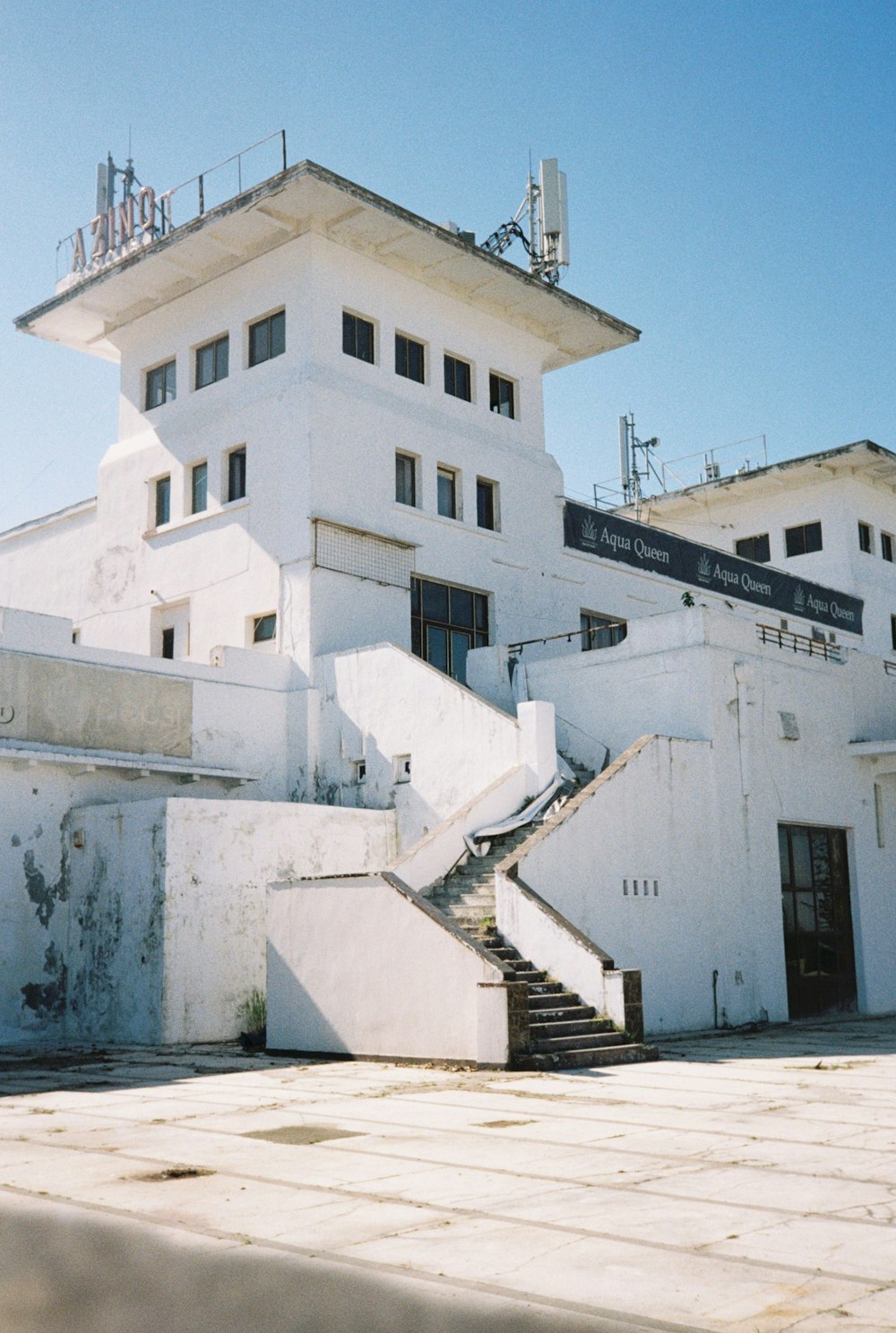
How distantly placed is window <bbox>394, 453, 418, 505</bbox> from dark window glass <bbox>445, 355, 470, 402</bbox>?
2348 millimetres

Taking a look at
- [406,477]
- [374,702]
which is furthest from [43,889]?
[406,477]

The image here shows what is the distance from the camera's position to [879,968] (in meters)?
23.8

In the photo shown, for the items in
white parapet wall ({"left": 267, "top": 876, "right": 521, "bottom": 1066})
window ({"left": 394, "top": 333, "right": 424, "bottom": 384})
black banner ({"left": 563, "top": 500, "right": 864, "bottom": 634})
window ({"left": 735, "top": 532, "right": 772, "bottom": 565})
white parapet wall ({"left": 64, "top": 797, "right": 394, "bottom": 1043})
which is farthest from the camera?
window ({"left": 735, "top": 532, "right": 772, "bottom": 565})

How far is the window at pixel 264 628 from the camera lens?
24969 millimetres

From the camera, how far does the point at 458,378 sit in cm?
2884

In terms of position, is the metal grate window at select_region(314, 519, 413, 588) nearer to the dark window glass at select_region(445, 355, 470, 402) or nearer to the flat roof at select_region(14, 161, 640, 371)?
the dark window glass at select_region(445, 355, 470, 402)

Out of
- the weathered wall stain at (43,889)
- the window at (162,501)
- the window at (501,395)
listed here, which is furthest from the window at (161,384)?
the weathered wall stain at (43,889)

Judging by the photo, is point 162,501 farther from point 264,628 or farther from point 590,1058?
point 590,1058

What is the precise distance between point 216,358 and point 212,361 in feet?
0.49

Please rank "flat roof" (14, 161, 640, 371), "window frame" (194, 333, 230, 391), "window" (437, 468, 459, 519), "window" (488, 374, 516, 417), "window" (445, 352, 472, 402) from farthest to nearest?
"window" (488, 374, 516, 417) → "window" (445, 352, 472, 402) → "window" (437, 468, 459, 519) → "window frame" (194, 333, 230, 391) → "flat roof" (14, 161, 640, 371)

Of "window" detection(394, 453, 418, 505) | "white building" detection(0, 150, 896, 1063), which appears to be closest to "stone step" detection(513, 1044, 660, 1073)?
"white building" detection(0, 150, 896, 1063)

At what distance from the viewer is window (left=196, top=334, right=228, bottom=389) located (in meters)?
27.3

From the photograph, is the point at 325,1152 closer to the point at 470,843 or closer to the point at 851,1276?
the point at 851,1276

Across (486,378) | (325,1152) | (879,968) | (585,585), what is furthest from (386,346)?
(325,1152)
